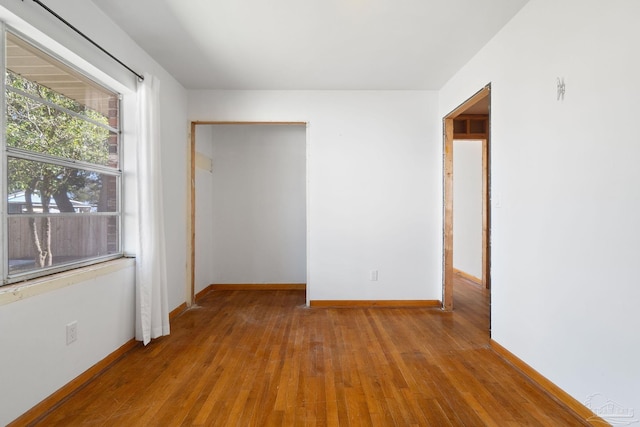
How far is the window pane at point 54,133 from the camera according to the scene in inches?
67.0

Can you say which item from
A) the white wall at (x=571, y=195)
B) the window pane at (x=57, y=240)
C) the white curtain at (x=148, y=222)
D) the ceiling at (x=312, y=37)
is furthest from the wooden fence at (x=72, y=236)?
the white wall at (x=571, y=195)

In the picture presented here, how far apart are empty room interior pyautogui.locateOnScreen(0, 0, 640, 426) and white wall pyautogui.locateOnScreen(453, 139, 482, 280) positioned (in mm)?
1527

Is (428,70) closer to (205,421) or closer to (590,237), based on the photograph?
(590,237)

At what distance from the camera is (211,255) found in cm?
455

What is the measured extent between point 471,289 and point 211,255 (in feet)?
13.2

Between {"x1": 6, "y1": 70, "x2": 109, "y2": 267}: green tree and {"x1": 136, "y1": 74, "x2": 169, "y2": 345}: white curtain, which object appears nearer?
{"x1": 6, "y1": 70, "x2": 109, "y2": 267}: green tree

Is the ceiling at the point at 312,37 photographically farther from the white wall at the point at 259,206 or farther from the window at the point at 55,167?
the white wall at the point at 259,206

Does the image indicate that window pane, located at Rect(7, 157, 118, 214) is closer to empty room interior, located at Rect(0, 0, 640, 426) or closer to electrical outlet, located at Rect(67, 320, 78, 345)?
empty room interior, located at Rect(0, 0, 640, 426)

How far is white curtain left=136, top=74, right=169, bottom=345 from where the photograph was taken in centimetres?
257

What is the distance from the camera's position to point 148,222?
2.59 m

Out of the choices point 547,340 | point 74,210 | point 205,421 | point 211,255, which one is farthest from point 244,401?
point 211,255

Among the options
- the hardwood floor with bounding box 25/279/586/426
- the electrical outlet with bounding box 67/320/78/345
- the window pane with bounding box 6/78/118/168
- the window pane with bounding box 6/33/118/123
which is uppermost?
the window pane with bounding box 6/33/118/123
